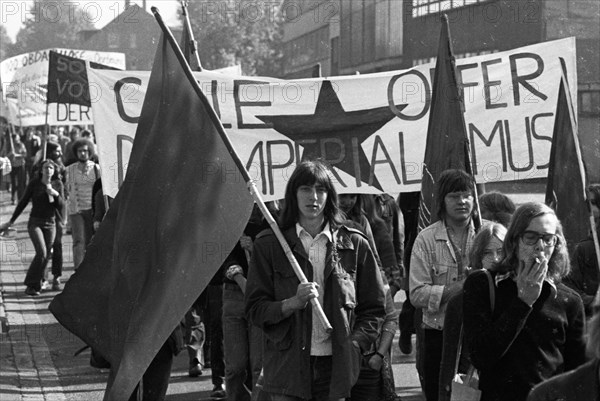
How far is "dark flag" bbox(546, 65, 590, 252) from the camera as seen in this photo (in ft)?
22.0

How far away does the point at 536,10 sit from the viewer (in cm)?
3334

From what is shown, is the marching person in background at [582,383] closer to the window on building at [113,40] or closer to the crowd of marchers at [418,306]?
the crowd of marchers at [418,306]

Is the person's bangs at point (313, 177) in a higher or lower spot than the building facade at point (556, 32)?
lower

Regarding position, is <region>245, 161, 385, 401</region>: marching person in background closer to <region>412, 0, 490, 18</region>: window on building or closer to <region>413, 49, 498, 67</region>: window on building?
<region>413, 49, 498, 67</region>: window on building

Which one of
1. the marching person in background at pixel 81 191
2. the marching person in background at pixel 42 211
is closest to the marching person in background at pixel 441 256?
the marching person in background at pixel 81 191

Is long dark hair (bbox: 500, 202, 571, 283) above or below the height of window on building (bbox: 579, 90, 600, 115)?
below

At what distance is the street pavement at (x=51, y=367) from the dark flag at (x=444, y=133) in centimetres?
180

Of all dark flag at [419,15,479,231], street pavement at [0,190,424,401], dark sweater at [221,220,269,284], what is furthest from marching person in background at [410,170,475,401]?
street pavement at [0,190,424,401]

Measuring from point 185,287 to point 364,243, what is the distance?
2.91 ft

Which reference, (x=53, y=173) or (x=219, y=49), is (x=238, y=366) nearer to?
(x=53, y=173)

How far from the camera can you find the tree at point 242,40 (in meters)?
73.6

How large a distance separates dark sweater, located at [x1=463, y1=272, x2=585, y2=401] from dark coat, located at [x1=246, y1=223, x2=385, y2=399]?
1064 mm

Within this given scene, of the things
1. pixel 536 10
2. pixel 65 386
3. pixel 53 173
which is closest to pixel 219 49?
pixel 536 10

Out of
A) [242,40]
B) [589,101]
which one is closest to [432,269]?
[589,101]
